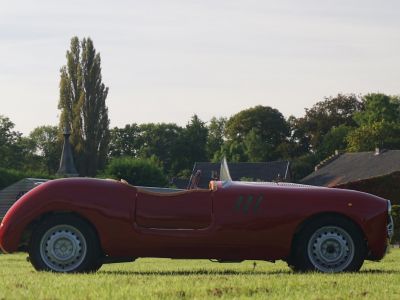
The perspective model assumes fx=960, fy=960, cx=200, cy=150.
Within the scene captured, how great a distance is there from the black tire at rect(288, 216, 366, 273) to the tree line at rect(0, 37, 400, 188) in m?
70.8

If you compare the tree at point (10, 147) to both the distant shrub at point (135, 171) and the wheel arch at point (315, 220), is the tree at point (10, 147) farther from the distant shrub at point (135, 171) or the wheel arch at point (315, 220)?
the wheel arch at point (315, 220)

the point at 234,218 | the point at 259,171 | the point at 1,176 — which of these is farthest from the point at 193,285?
the point at 259,171

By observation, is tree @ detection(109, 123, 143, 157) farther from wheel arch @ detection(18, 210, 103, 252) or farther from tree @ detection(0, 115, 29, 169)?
wheel arch @ detection(18, 210, 103, 252)

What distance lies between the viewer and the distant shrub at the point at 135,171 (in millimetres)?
80625

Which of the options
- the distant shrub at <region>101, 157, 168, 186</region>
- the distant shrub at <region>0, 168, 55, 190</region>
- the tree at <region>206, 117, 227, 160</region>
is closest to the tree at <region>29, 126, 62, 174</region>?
the tree at <region>206, 117, 227, 160</region>

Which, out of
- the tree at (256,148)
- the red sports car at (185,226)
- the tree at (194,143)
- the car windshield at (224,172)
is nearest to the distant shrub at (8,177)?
the tree at (256,148)

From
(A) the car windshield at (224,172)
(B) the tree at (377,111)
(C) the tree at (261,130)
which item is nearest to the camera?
(A) the car windshield at (224,172)

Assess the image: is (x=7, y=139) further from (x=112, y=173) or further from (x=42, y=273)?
(x=42, y=273)

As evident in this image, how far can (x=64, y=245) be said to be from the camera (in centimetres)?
1019

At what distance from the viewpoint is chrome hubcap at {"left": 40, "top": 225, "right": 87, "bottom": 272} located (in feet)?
33.1

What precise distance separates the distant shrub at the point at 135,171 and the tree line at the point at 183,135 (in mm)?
200

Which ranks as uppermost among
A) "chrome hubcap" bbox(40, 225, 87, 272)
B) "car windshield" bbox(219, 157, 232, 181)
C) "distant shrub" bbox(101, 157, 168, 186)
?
"distant shrub" bbox(101, 157, 168, 186)

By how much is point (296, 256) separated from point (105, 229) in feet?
6.76

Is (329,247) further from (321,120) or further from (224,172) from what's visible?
(321,120)
